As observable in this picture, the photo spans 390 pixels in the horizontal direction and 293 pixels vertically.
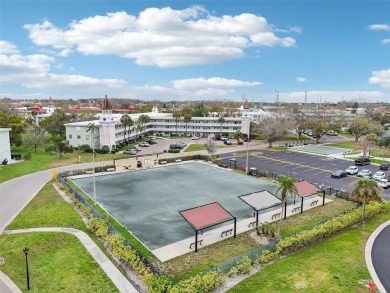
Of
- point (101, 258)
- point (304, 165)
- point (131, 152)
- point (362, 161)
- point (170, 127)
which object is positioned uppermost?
point (170, 127)

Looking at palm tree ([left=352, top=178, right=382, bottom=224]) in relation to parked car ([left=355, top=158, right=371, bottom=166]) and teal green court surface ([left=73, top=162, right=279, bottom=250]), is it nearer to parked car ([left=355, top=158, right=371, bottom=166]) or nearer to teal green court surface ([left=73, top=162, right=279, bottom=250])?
teal green court surface ([left=73, top=162, right=279, bottom=250])

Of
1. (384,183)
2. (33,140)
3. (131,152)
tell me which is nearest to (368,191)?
(384,183)

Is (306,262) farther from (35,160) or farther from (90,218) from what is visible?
(35,160)

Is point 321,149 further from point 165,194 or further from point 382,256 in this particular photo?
point 382,256

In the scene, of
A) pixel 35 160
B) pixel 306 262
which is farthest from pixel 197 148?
pixel 306 262

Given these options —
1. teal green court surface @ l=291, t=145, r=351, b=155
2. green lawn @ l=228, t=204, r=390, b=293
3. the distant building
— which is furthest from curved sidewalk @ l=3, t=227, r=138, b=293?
teal green court surface @ l=291, t=145, r=351, b=155

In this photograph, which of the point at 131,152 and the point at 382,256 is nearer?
the point at 382,256
